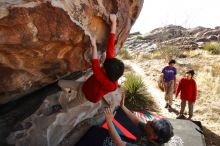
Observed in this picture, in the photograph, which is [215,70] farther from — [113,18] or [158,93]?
[113,18]

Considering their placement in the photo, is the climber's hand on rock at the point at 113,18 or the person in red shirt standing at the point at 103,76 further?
the climber's hand on rock at the point at 113,18

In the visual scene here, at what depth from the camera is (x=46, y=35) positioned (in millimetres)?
4488

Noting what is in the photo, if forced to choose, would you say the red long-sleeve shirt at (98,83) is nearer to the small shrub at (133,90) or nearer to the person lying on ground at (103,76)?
the person lying on ground at (103,76)

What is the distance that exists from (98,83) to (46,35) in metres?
0.93

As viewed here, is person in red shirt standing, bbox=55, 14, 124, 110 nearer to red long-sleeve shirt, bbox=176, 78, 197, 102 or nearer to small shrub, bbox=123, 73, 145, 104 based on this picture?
red long-sleeve shirt, bbox=176, 78, 197, 102

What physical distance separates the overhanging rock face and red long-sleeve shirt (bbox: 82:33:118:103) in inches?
12.0

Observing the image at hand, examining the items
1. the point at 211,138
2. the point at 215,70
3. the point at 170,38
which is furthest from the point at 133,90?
the point at 170,38

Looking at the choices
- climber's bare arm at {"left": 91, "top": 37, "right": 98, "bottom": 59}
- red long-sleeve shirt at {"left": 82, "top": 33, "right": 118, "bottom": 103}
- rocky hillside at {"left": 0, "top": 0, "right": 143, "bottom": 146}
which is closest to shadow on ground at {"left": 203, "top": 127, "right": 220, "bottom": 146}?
rocky hillside at {"left": 0, "top": 0, "right": 143, "bottom": 146}

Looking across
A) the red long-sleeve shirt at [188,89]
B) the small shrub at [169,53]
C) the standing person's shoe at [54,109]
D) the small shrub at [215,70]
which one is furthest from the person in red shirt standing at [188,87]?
the small shrub at [169,53]

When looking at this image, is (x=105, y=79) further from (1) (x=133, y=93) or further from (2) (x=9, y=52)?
(1) (x=133, y=93)

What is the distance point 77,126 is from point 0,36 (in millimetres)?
2823

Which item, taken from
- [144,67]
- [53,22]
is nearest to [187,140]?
[53,22]

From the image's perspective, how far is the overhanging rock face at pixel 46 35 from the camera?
167 inches

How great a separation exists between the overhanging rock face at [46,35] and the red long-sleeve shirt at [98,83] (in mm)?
304
